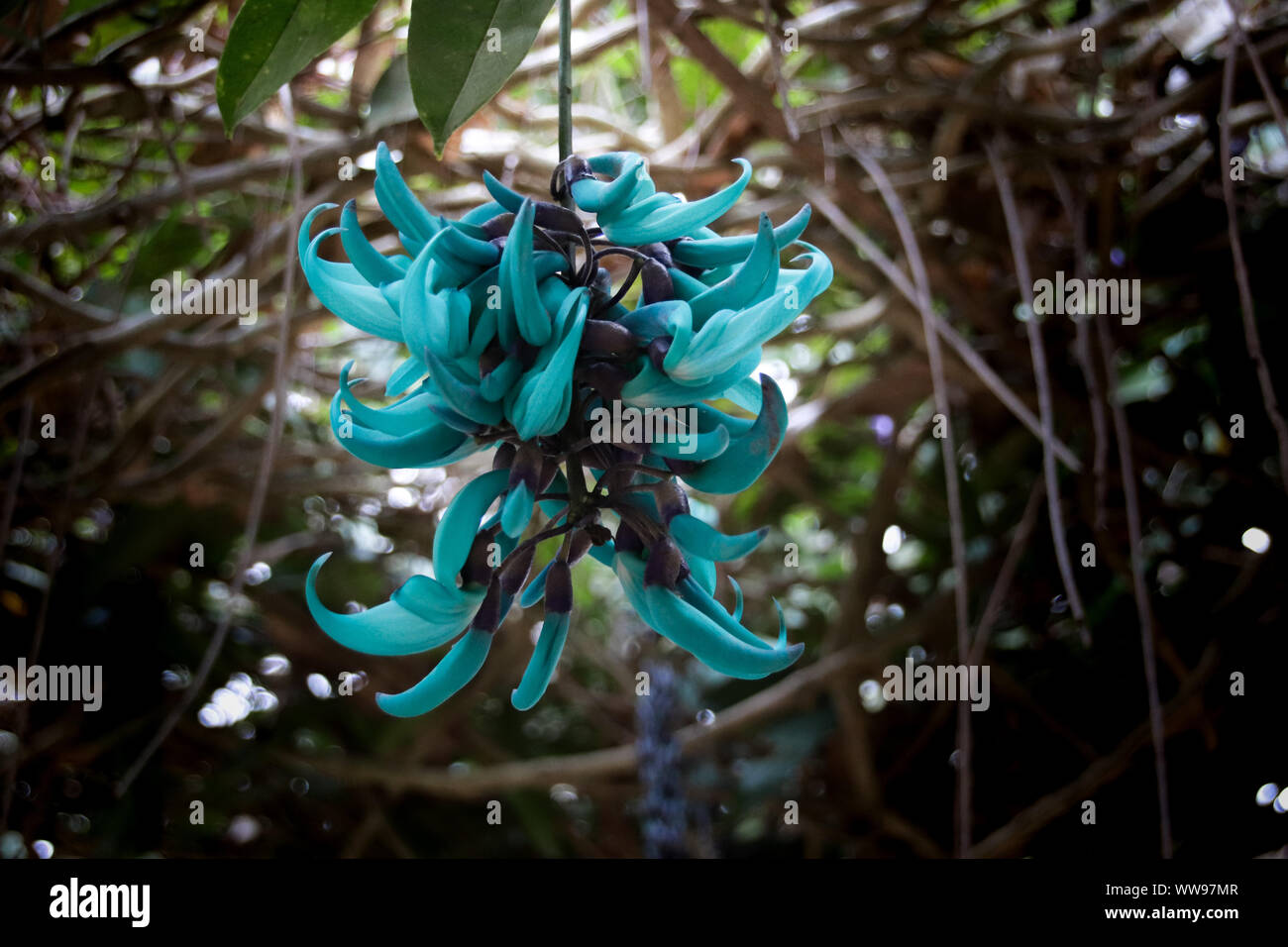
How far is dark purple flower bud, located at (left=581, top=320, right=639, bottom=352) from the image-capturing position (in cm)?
43

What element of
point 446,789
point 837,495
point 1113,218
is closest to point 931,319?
point 1113,218

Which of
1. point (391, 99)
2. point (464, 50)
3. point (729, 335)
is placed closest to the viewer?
point (729, 335)

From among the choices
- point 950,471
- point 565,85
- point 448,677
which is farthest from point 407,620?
point 950,471

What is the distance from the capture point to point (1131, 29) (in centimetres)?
141

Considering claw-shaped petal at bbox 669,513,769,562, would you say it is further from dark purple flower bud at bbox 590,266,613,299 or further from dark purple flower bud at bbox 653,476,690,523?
dark purple flower bud at bbox 590,266,613,299

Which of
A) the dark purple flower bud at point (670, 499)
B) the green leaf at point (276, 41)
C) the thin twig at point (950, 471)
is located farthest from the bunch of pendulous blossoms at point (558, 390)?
the thin twig at point (950, 471)

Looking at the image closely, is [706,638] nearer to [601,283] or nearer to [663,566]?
[663,566]

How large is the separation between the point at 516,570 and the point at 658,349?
0.12 m

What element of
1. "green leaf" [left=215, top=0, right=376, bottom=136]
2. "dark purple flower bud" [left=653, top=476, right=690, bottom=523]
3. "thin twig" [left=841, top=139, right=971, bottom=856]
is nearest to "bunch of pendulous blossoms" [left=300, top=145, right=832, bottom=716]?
"dark purple flower bud" [left=653, top=476, right=690, bottom=523]

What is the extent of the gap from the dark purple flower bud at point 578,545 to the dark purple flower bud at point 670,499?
30 millimetres

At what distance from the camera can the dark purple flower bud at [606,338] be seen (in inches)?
17.0

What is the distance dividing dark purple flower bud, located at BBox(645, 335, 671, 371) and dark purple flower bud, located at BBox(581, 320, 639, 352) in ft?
0.03

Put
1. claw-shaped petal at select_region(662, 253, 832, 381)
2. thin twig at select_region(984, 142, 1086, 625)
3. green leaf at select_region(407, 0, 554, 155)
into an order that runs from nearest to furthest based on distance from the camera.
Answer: claw-shaped petal at select_region(662, 253, 832, 381)
green leaf at select_region(407, 0, 554, 155)
thin twig at select_region(984, 142, 1086, 625)

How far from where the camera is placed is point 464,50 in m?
0.52
